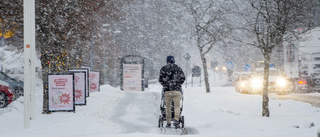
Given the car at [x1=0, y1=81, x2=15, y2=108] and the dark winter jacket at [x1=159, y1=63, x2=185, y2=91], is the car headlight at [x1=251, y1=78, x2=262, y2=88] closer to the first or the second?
the dark winter jacket at [x1=159, y1=63, x2=185, y2=91]

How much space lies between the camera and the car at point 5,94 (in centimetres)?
1447

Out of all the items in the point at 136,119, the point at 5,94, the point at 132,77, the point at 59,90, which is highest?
the point at 132,77

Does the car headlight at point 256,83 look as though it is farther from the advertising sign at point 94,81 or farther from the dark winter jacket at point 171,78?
the dark winter jacket at point 171,78

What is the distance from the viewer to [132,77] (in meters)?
26.6

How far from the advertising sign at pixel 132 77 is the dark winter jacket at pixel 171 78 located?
16660 mm

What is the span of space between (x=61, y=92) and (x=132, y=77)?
1436 centimetres

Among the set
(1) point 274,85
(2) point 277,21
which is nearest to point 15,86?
(2) point 277,21

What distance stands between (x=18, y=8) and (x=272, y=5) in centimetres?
983

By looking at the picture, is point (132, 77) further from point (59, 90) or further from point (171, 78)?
point (171, 78)

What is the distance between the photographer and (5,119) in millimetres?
10961

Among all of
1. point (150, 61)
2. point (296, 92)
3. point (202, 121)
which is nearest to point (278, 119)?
point (202, 121)

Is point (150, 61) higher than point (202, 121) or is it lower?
higher

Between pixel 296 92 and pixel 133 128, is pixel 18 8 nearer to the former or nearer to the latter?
pixel 133 128

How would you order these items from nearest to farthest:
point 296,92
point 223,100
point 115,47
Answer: point 223,100, point 296,92, point 115,47
